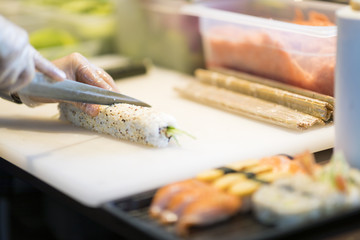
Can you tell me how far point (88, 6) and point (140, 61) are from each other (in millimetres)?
422

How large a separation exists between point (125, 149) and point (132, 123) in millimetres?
78

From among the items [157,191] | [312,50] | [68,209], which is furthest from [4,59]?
[68,209]

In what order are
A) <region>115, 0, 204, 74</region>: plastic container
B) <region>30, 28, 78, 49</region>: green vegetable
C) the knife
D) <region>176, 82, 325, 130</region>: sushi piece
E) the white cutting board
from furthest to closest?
<region>30, 28, 78, 49</region>: green vegetable
<region>115, 0, 204, 74</region>: plastic container
<region>176, 82, 325, 130</region>: sushi piece
the knife
the white cutting board

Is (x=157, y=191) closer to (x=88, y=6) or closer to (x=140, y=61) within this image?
(x=140, y=61)

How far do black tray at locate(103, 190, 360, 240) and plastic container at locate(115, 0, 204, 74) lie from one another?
4.65 ft

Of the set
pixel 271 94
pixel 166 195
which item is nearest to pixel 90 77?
pixel 271 94

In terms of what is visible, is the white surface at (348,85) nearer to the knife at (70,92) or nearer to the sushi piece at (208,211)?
the sushi piece at (208,211)

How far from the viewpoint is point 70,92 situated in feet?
6.01

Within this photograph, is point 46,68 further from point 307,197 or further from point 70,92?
point 307,197

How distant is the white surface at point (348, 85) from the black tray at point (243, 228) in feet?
0.74

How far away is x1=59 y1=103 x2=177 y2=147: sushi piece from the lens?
1.79 meters

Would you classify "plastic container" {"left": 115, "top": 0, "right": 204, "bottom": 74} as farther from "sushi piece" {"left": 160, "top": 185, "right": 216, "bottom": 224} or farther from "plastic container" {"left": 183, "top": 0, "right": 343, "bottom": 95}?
"sushi piece" {"left": 160, "top": 185, "right": 216, "bottom": 224}

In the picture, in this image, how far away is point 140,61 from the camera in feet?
9.48

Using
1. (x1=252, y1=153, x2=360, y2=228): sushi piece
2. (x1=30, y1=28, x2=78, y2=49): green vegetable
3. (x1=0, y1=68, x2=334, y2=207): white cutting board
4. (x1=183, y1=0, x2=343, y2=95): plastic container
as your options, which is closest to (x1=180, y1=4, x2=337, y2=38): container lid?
(x1=183, y1=0, x2=343, y2=95): plastic container
